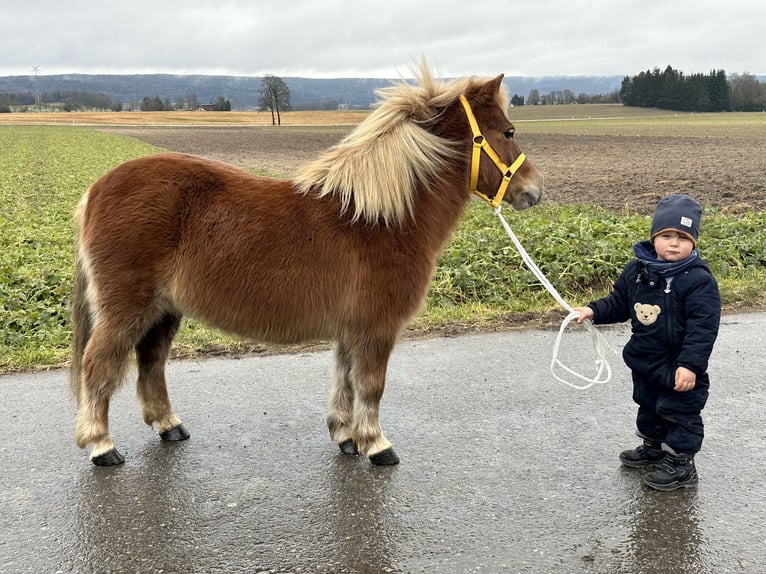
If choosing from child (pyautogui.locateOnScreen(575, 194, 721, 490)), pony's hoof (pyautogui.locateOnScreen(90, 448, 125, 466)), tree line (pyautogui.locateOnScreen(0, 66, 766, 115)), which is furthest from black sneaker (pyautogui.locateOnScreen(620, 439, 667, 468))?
tree line (pyautogui.locateOnScreen(0, 66, 766, 115))

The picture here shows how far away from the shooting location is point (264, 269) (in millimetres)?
3500

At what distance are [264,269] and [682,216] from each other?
7.57ft

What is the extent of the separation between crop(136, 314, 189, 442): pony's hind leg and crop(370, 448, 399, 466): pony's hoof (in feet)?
4.17

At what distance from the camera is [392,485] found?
338 centimetres

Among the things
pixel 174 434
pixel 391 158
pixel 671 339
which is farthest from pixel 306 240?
pixel 671 339

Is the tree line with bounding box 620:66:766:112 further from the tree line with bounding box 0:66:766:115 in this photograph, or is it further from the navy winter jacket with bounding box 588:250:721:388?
the navy winter jacket with bounding box 588:250:721:388

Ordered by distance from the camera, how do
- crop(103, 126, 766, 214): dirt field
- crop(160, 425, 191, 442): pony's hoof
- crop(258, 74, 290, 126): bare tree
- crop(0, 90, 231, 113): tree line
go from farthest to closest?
crop(0, 90, 231, 113): tree line, crop(258, 74, 290, 126): bare tree, crop(103, 126, 766, 214): dirt field, crop(160, 425, 191, 442): pony's hoof

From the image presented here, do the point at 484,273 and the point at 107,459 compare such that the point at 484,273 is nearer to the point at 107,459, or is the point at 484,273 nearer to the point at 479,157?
the point at 479,157

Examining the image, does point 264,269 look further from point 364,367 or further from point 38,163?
point 38,163

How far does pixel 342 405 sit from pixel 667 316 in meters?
1.99

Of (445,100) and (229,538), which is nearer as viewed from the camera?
(229,538)

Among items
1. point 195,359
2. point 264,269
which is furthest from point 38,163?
point 264,269

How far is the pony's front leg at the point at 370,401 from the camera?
359 cm

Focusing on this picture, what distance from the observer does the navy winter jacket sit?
321 centimetres
